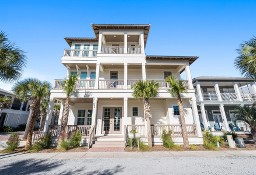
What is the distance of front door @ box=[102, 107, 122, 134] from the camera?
13.5 metres

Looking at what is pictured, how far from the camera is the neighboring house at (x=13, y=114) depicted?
24.1m

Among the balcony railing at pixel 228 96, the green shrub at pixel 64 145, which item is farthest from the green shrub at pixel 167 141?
the balcony railing at pixel 228 96

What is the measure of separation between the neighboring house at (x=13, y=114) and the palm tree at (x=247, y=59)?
3488 centimetres

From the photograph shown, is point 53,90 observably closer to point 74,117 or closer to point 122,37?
point 74,117

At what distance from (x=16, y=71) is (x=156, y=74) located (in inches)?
511

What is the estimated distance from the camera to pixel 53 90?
471 inches

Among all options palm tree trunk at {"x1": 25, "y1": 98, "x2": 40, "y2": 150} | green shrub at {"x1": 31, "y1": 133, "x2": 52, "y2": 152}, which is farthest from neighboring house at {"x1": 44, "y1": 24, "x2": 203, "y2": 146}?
green shrub at {"x1": 31, "y1": 133, "x2": 52, "y2": 152}

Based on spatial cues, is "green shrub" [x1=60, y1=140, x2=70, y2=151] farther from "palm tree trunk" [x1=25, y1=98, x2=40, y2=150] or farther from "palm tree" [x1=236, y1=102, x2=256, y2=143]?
"palm tree" [x1=236, y1=102, x2=256, y2=143]

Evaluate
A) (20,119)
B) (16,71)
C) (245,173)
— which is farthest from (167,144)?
(20,119)

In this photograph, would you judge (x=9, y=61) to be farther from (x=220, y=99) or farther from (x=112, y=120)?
(x=220, y=99)

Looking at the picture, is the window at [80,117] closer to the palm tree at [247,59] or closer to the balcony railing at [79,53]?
the balcony railing at [79,53]

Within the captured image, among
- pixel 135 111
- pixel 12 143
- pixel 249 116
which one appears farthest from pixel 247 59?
pixel 12 143

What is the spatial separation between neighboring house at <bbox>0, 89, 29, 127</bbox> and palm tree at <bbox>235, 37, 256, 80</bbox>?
3488 cm

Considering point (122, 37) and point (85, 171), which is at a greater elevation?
point (122, 37)
